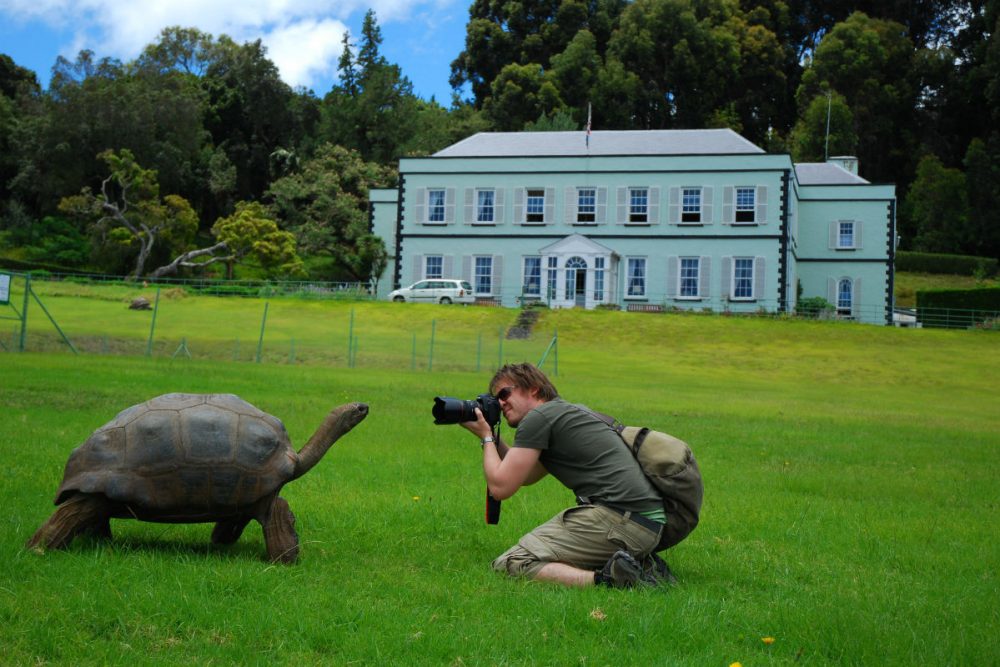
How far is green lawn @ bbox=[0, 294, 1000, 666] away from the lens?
4.80 meters

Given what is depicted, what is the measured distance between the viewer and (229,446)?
6.15 meters

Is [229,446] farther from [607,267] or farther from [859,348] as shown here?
[607,267]

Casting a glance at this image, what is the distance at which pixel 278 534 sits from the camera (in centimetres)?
635

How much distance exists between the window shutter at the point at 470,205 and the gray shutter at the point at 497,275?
2302 millimetres

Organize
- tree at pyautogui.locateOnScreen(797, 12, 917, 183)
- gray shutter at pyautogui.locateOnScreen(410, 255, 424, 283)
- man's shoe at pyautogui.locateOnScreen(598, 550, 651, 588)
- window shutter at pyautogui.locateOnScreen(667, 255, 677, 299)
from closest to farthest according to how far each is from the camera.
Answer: man's shoe at pyautogui.locateOnScreen(598, 550, 651, 588), window shutter at pyautogui.locateOnScreen(667, 255, 677, 299), gray shutter at pyautogui.locateOnScreen(410, 255, 424, 283), tree at pyautogui.locateOnScreen(797, 12, 917, 183)

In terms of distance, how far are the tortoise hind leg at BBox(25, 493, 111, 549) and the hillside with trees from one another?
48.7m

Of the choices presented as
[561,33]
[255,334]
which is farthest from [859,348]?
[561,33]

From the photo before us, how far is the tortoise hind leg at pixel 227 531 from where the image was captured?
266 inches

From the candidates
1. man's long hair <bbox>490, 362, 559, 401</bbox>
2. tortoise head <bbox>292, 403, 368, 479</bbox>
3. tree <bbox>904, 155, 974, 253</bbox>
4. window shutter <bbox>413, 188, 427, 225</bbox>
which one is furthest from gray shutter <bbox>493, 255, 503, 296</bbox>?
man's long hair <bbox>490, 362, 559, 401</bbox>

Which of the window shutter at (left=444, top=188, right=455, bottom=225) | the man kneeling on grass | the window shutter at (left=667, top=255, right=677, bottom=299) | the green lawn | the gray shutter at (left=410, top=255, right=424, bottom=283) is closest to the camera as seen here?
the green lawn

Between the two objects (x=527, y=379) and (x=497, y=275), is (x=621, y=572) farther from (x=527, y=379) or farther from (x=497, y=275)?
(x=497, y=275)

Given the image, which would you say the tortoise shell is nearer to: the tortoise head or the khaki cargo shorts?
the tortoise head

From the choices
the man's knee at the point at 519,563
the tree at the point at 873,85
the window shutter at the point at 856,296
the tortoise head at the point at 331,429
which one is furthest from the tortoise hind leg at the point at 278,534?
the tree at the point at 873,85

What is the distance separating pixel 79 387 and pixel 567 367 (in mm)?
17169
